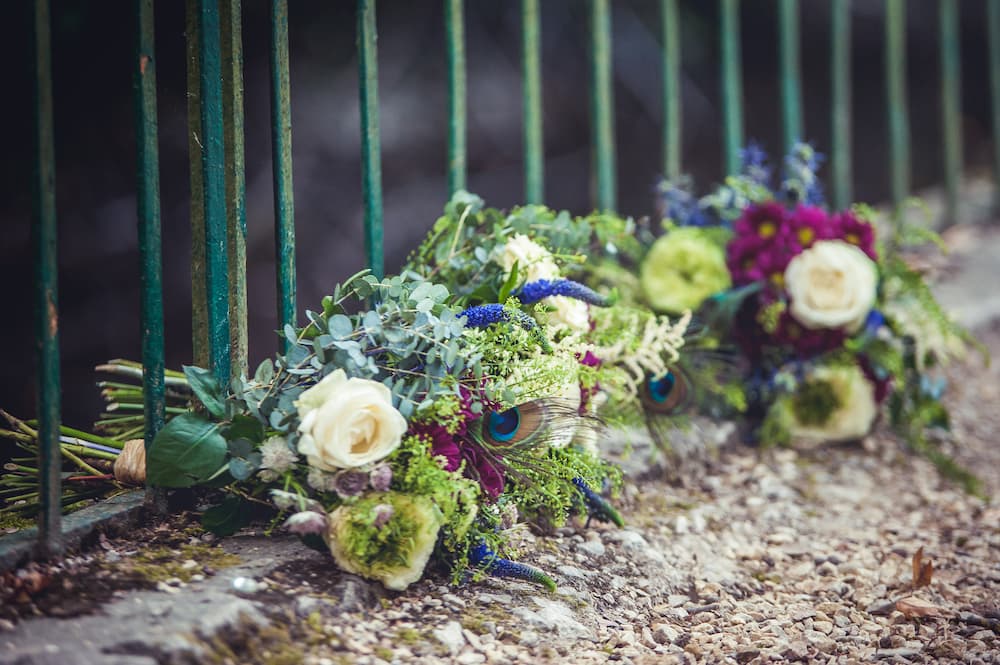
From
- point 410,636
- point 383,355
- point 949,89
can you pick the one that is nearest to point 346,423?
point 383,355

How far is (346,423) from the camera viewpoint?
145cm

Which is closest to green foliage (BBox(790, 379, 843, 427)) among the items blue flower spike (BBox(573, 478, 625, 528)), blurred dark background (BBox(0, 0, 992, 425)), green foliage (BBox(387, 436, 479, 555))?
blue flower spike (BBox(573, 478, 625, 528))

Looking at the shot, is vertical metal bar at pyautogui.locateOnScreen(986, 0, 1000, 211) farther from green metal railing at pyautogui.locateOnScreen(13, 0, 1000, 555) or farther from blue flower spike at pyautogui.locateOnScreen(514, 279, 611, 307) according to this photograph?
blue flower spike at pyautogui.locateOnScreen(514, 279, 611, 307)

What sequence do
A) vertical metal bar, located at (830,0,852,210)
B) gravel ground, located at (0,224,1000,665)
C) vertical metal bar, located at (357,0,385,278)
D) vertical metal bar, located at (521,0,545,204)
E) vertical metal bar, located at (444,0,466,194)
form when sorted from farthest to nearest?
1. vertical metal bar, located at (830,0,852,210)
2. vertical metal bar, located at (521,0,545,204)
3. vertical metal bar, located at (444,0,466,194)
4. vertical metal bar, located at (357,0,385,278)
5. gravel ground, located at (0,224,1000,665)

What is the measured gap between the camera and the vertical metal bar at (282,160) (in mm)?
1725

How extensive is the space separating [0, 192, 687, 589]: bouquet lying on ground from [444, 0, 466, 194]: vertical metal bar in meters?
0.42

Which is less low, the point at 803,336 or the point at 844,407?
the point at 803,336

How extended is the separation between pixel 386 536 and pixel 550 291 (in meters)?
0.54

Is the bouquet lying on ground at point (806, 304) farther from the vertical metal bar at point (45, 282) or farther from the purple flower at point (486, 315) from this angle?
the vertical metal bar at point (45, 282)

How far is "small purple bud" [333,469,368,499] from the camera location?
58.3 inches

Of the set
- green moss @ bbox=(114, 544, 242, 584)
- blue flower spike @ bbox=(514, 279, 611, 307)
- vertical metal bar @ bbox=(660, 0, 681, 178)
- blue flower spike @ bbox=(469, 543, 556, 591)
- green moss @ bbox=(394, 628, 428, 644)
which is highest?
vertical metal bar @ bbox=(660, 0, 681, 178)

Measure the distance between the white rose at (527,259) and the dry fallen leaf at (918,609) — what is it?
0.83m

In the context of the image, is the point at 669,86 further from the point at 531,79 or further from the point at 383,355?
the point at 383,355

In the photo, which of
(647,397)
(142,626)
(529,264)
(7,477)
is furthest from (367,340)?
(647,397)
